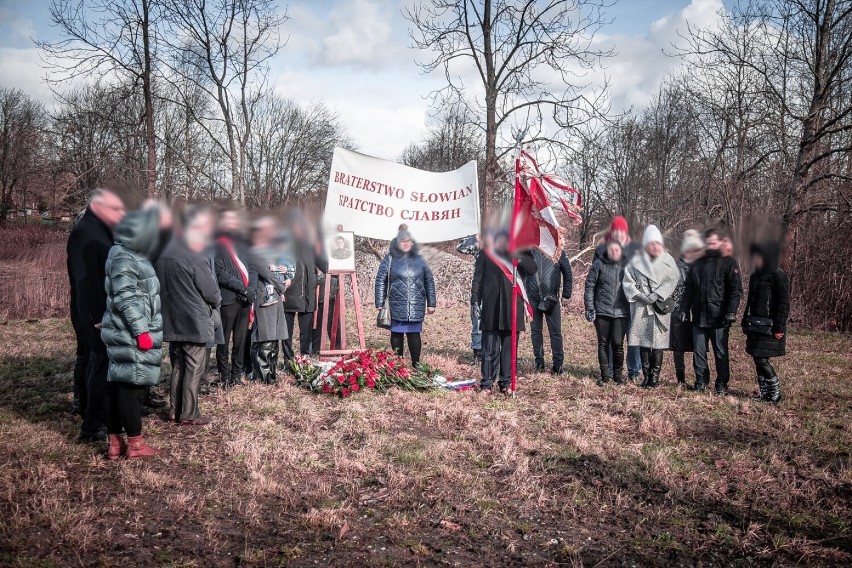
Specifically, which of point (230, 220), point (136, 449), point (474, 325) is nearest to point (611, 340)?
point (474, 325)

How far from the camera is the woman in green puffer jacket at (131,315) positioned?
4910 mm

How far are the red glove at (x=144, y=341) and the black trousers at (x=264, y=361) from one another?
3428 mm

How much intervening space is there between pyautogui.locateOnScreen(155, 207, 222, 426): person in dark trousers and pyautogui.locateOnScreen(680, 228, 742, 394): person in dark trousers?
20.2ft

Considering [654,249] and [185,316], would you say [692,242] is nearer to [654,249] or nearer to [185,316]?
[654,249]

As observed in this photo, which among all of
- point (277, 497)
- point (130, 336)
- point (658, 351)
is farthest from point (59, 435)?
point (658, 351)

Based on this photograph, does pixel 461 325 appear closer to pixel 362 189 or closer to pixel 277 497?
pixel 362 189

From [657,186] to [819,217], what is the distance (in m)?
15.9

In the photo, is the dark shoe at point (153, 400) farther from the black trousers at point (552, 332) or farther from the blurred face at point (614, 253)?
the blurred face at point (614, 253)

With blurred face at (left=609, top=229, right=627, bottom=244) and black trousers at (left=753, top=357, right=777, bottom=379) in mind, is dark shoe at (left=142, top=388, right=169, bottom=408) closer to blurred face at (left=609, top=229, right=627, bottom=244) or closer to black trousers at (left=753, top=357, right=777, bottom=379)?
blurred face at (left=609, top=229, right=627, bottom=244)

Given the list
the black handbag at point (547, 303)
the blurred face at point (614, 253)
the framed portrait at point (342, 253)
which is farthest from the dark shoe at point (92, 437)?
the blurred face at point (614, 253)

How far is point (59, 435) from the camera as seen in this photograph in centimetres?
578

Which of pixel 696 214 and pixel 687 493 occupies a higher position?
pixel 696 214

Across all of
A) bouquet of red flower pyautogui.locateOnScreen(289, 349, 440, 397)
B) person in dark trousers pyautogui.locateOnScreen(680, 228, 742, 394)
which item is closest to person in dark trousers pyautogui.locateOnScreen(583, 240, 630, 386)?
person in dark trousers pyautogui.locateOnScreen(680, 228, 742, 394)

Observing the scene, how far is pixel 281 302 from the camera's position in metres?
8.38
